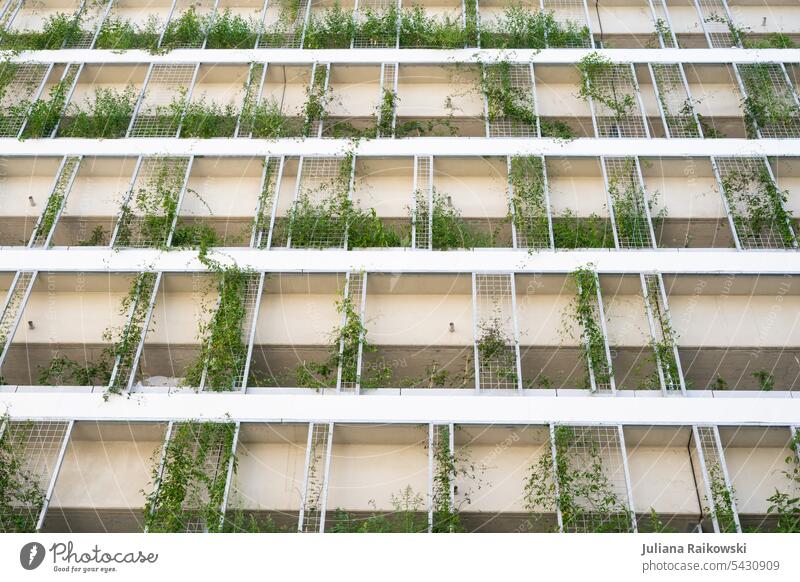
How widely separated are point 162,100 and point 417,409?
750 cm

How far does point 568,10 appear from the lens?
13.9 metres

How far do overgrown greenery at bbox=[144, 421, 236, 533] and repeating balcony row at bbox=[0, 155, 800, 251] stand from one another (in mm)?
3028

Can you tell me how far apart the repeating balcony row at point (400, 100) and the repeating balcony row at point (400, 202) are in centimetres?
67

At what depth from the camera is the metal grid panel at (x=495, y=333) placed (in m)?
9.66

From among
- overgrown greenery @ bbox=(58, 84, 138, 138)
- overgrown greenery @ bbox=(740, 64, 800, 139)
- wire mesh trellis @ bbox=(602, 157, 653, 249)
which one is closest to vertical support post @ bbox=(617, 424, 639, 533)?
wire mesh trellis @ bbox=(602, 157, 653, 249)

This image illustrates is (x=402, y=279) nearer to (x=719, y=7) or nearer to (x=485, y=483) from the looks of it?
(x=485, y=483)

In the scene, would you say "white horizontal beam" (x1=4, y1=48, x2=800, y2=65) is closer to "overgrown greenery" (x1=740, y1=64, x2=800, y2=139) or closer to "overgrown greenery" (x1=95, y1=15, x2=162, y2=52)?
"overgrown greenery" (x1=95, y1=15, x2=162, y2=52)

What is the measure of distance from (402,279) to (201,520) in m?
4.22

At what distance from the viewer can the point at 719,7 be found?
13.9 metres

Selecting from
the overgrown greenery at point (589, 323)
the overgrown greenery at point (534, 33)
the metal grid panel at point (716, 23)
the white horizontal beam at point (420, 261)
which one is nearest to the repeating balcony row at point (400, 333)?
the overgrown greenery at point (589, 323)

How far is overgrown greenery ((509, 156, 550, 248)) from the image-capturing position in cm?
1091

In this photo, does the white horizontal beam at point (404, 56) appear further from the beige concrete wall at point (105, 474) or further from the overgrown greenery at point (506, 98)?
the beige concrete wall at point (105, 474)

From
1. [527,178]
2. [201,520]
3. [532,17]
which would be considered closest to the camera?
[201,520]
